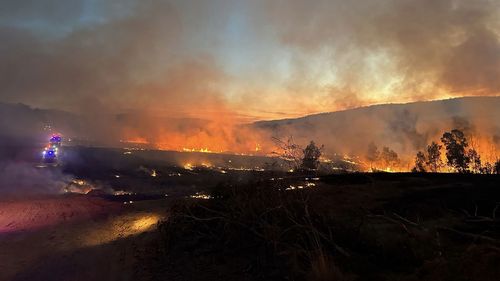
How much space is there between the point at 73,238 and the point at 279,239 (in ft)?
32.5

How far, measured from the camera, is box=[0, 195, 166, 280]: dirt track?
1198 cm

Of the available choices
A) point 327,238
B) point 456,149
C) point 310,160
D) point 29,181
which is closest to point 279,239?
point 327,238

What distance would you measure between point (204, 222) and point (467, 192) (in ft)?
39.2

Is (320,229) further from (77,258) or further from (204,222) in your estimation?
(77,258)

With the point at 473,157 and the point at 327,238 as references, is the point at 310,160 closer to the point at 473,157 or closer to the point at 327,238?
the point at 327,238

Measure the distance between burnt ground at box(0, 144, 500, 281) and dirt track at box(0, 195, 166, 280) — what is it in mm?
60

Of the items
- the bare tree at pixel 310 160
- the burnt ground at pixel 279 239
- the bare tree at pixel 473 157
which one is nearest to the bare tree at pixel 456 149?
the bare tree at pixel 473 157

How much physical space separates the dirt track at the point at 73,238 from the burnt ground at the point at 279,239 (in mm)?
60

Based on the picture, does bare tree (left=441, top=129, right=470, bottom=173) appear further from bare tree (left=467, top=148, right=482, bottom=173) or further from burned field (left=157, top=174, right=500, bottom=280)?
burned field (left=157, top=174, right=500, bottom=280)

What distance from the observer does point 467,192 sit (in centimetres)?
1756

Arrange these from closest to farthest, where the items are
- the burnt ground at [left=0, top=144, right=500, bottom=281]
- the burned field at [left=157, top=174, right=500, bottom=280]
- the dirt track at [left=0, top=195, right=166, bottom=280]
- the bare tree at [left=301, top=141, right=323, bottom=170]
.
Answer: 1. the burned field at [left=157, top=174, right=500, bottom=280]
2. the burnt ground at [left=0, top=144, right=500, bottom=281]
3. the dirt track at [left=0, top=195, right=166, bottom=280]
4. the bare tree at [left=301, top=141, right=323, bottom=170]

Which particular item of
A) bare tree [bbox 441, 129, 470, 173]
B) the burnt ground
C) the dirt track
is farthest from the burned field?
bare tree [bbox 441, 129, 470, 173]

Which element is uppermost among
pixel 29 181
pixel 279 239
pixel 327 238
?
pixel 327 238

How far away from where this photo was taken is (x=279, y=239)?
1084cm
